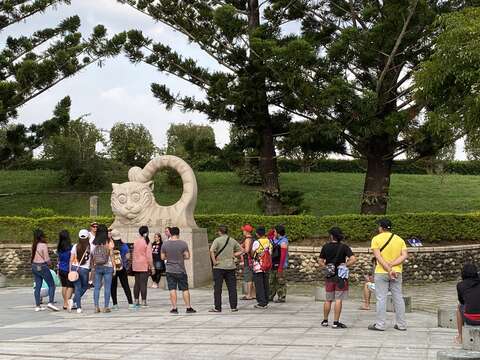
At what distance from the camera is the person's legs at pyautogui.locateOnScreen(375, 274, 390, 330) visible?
8250 millimetres

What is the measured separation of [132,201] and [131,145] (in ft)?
72.6

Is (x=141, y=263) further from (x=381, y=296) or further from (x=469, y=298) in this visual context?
(x=469, y=298)

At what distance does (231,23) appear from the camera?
19453mm

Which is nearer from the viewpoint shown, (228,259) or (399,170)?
(228,259)

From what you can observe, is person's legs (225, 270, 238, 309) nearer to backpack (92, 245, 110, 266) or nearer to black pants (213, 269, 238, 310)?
black pants (213, 269, 238, 310)

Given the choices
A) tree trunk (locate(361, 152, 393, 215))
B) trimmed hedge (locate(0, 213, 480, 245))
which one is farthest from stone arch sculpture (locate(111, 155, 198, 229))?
tree trunk (locate(361, 152, 393, 215))

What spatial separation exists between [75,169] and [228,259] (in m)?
20.9

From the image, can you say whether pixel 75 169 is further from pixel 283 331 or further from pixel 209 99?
pixel 283 331

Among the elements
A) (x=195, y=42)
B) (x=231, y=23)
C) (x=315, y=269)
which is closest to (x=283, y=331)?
(x=315, y=269)

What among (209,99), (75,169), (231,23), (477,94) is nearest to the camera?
(477,94)

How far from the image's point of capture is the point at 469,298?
6.92 meters

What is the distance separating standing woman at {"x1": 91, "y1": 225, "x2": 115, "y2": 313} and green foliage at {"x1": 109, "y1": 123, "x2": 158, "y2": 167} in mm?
25225

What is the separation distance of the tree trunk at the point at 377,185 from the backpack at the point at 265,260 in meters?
8.94

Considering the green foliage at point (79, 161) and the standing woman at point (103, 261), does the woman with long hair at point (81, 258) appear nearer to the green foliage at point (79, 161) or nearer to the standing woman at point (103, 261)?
the standing woman at point (103, 261)
